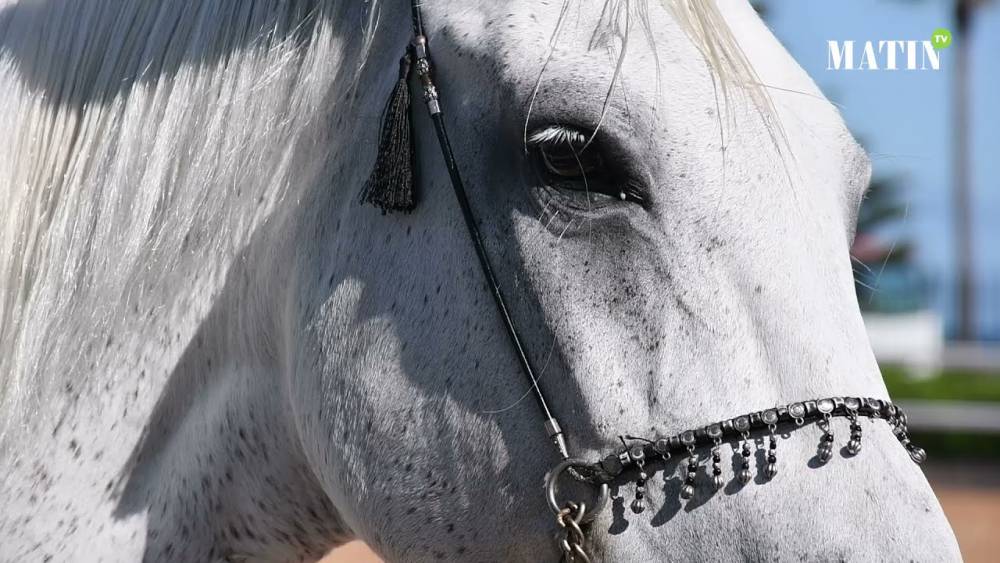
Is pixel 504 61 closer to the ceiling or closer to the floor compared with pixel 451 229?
closer to the ceiling

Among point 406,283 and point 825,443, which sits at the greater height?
point 406,283

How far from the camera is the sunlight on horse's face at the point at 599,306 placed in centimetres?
168

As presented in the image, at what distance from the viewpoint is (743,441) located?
5.47 feet

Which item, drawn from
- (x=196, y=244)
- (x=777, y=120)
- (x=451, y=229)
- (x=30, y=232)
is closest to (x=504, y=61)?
(x=451, y=229)

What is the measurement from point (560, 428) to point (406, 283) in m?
0.41

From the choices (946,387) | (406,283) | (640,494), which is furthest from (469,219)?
(946,387)

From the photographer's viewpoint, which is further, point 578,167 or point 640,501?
point 578,167

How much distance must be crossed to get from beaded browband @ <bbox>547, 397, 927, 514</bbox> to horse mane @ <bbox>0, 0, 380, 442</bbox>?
0.86m

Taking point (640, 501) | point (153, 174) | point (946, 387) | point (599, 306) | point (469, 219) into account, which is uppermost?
point (153, 174)

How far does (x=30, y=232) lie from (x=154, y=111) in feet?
1.21

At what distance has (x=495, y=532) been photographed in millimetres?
1865

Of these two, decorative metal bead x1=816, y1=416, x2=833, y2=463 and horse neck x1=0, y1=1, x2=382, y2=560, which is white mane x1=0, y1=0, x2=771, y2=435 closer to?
horse neck x1=0, y1=1, x2=382, y2=560

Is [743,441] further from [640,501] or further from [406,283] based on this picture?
[406,283]

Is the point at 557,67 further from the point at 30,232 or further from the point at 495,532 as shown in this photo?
the point at 30,232
